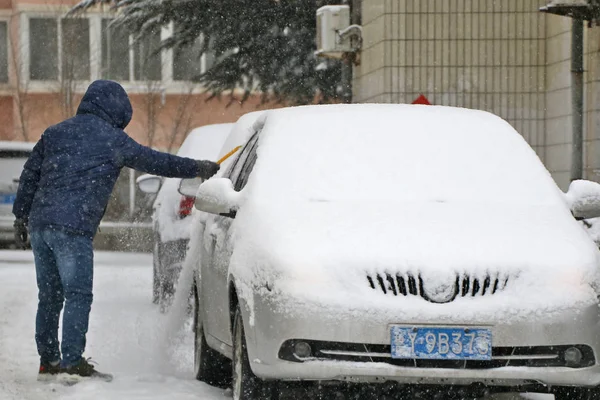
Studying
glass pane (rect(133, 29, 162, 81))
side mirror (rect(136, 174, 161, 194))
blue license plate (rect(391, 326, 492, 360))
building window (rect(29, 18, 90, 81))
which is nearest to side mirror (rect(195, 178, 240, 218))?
blue license plate (rect(391, 326, 492, 360))

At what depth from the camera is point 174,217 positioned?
12.4 m

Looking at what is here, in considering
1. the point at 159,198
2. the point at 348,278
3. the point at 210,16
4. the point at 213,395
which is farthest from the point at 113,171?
the point at 210,16

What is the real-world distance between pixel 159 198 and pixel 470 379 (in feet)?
22.7

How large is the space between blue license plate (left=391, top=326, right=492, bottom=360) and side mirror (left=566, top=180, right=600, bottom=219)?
4.12 ft

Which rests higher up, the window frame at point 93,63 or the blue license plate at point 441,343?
the blue license plate at point 441,343

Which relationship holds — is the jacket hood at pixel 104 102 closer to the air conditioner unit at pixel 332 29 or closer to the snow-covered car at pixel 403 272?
the snow-covered car at pixel 403 272

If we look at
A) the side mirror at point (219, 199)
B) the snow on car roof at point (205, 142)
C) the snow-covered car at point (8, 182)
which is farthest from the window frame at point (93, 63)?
the side mirror at point (219, 199)

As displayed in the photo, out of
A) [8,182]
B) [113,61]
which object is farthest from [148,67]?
[8,182]

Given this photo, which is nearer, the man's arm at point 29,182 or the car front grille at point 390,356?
the car front grille at point 390,356

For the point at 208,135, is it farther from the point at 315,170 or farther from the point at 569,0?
the point at 315,170

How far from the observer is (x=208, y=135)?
1305 centimetres

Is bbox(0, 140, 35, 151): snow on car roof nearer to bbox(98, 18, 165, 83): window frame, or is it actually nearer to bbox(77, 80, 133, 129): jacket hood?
bbox(77, 80, 133, 129): jacket hood

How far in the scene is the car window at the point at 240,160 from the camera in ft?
26.9

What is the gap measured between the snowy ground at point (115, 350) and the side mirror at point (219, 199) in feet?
3.12
